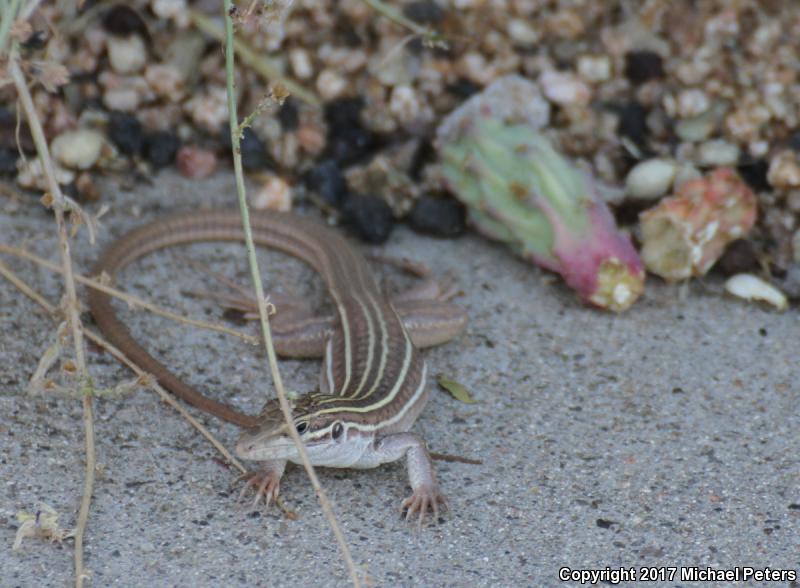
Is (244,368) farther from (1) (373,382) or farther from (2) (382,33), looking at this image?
(2) (382,33)

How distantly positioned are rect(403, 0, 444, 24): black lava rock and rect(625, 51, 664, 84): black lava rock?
83 cm

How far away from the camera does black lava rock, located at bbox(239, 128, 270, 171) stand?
4.75m

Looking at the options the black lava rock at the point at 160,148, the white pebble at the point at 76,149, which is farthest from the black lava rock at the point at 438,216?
the white pebble at the point at 76,149

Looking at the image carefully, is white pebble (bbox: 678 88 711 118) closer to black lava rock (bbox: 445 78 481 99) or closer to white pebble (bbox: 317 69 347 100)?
black lava rock (bbox: 445 78 481 99)

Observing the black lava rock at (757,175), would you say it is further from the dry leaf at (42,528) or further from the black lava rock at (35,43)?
the dry leaf at (42,528)

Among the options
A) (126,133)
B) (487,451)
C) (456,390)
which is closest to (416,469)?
(487,451)

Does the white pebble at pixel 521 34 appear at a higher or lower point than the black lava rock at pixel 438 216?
higher

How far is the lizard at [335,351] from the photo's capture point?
3217 millimetres

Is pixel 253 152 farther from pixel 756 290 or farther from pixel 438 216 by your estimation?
pixel 756 290

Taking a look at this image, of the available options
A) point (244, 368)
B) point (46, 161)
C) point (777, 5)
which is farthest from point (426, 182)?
point (46, 161)

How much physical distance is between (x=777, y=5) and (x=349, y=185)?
196cm

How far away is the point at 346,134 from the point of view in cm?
479

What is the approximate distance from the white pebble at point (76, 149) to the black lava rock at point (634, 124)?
2.10m

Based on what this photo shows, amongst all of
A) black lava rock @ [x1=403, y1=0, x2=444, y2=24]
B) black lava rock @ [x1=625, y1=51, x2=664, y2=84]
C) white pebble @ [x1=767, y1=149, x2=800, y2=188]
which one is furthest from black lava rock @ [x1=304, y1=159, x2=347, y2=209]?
white pebble @ [x1=767, y1=149, x2=800, y2=188]
